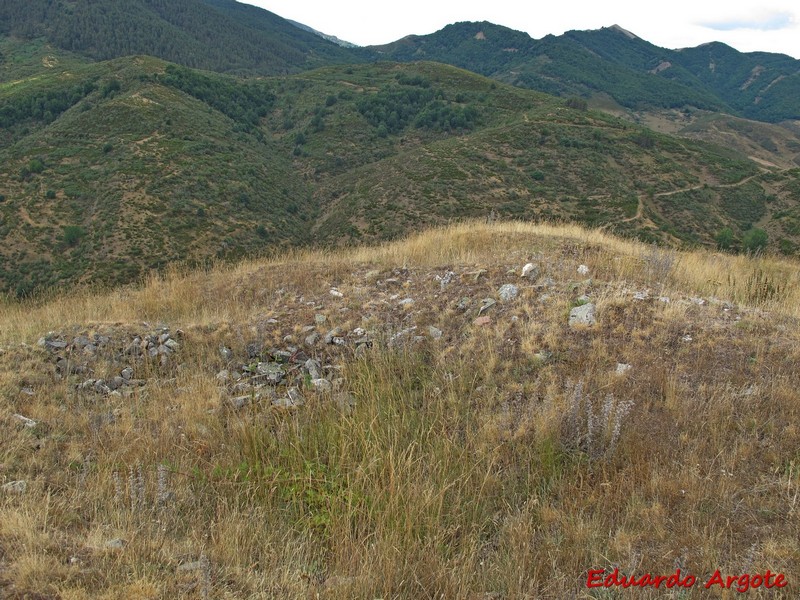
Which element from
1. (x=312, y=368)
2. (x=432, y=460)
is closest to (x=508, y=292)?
(x=312, y=368)

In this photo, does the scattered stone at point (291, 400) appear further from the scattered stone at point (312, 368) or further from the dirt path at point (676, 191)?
the dirt path at point (676, 191)

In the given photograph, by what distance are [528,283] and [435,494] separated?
13.4 feet

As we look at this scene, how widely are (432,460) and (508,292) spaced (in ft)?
10.9

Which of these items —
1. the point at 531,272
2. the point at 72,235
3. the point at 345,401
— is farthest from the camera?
the point at 72,235

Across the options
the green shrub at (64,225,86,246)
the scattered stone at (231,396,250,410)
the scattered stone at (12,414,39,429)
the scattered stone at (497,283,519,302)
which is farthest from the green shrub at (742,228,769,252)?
the green shrub at (64,225,86,246)

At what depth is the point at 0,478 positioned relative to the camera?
309cm

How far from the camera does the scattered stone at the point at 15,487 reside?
2887 millimetres

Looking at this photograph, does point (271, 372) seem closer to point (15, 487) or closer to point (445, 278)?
point (15, 487)

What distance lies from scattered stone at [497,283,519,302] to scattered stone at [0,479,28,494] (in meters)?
4.94

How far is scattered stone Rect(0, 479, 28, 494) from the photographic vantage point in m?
2.89

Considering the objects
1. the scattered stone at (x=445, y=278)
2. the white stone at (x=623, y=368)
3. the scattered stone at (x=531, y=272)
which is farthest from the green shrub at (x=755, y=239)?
the white stone at (x=623, y=368)

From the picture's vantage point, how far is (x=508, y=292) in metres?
6.04

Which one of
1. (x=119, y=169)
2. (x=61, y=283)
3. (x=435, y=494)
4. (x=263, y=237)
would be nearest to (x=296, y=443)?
(x=435, y=494)

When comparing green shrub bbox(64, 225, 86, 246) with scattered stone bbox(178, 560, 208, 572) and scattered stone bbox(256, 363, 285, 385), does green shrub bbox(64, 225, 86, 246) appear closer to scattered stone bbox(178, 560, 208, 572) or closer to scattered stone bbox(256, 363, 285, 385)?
scattered stone bbox(256, 363, 285, 385)
